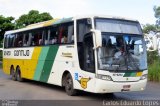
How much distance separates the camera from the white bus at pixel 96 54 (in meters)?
13.5

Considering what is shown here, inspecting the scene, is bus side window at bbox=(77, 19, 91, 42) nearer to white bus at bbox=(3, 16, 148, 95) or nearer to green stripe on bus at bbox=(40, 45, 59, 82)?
white bus at bbox=(3, 16, 148, 95)

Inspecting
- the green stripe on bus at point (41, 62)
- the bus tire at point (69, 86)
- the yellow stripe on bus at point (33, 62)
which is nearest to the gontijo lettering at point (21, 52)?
the yellow stripe on bus at point (33, 62)

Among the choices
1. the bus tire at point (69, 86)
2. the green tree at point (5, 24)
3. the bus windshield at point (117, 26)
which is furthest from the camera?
the green tree at point (5, 24)

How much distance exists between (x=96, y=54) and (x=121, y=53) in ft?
3.10

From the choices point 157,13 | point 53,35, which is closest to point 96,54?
point 53,35

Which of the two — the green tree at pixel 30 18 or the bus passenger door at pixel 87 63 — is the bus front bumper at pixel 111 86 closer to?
the bus passenger door at pixel 87 63

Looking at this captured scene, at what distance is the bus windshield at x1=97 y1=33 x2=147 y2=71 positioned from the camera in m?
13.5

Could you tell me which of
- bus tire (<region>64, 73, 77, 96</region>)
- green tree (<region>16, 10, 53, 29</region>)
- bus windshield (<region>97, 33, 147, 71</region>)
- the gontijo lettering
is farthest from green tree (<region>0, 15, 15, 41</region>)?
bus windshield (<region>97, 33, 147, 71</region>)

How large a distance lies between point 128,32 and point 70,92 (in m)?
3.39

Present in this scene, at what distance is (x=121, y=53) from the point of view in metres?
13.8

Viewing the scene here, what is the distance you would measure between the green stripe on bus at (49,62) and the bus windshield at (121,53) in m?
3.54

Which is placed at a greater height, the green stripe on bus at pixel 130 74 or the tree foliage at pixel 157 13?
the tree foliage at pixel 157 13

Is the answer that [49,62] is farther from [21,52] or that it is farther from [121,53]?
[121,53]

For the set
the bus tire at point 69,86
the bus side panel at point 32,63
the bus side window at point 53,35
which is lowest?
the bus tire at point 69,86
